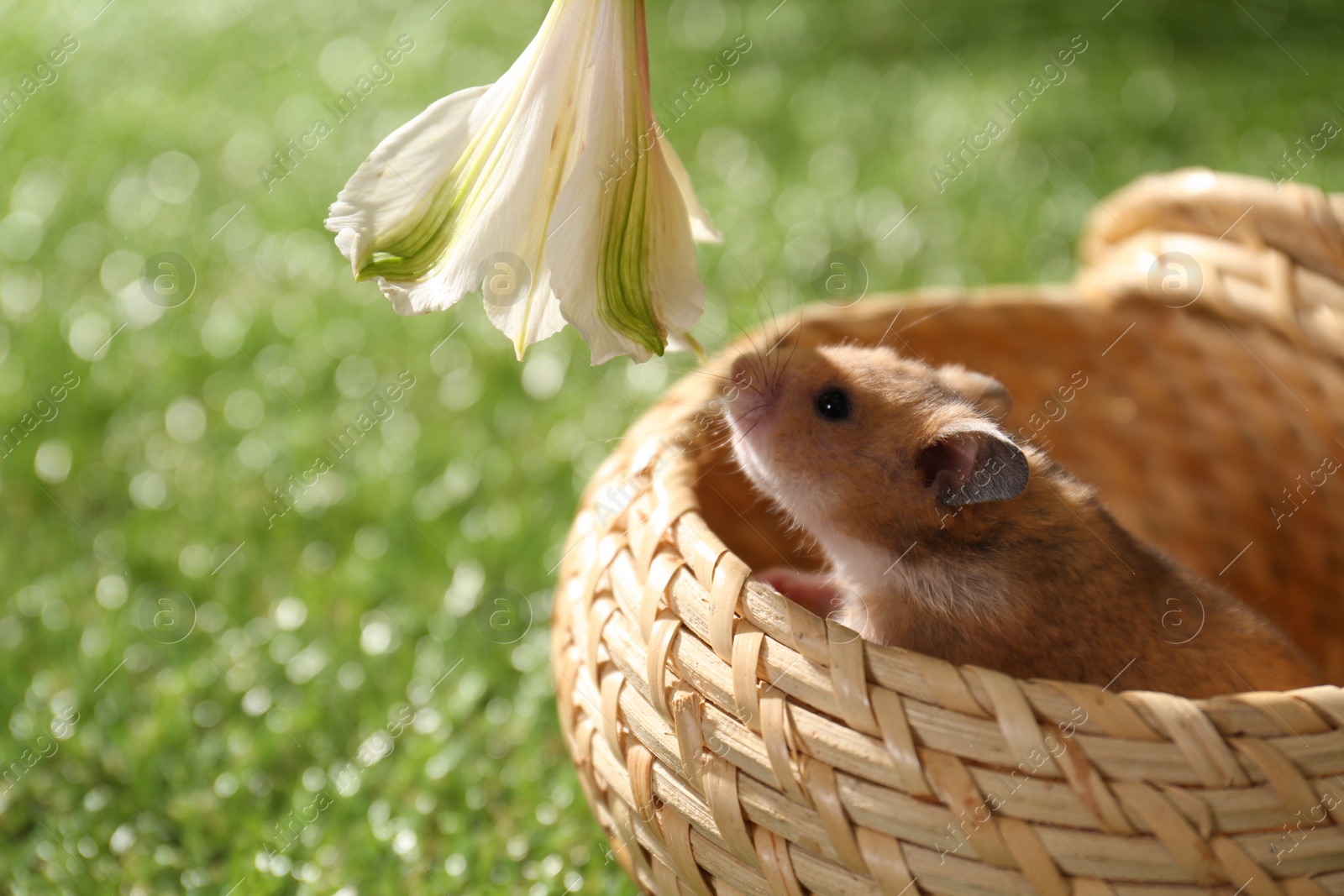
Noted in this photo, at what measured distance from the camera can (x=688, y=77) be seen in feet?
18.5

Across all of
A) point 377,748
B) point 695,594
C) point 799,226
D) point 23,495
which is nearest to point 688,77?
point 799,226

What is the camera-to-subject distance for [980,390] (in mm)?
2299

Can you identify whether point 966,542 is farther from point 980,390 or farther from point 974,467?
point 980,390

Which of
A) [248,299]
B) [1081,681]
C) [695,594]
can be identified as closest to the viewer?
[695,594]

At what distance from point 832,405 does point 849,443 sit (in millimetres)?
76

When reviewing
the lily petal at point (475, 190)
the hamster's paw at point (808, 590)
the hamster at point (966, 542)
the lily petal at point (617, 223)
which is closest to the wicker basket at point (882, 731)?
the hamster at point (966, 542)

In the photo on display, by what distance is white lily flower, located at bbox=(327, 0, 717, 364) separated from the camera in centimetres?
155

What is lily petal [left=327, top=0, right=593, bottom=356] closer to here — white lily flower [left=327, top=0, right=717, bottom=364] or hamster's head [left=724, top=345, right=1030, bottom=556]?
white lily flower [left=327, top=0, right=717, bottom=364]

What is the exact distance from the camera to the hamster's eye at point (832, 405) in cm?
210

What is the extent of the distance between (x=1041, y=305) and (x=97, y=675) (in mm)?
2469

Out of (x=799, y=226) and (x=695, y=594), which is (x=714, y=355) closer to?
(x=695, y=594)

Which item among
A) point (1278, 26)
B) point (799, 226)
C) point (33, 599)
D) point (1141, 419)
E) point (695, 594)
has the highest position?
point (33, 599)

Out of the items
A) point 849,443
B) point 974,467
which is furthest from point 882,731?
point 849,443

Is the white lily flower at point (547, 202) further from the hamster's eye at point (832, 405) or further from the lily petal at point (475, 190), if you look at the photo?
the hamster's eye at point (832, 405)
